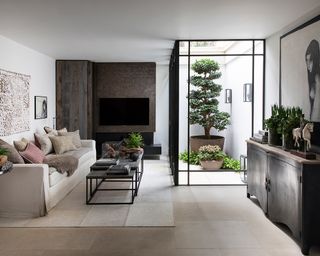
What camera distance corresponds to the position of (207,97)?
28.8 feet

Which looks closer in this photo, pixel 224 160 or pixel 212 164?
pixel 212 164

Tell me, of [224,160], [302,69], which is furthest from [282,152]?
[224,160]

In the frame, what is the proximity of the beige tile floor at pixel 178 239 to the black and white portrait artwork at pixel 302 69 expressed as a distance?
4.76 feet

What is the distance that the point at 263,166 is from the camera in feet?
15.1

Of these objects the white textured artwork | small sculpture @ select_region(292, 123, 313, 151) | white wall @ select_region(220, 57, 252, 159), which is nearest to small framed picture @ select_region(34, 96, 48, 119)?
the white textured artwork

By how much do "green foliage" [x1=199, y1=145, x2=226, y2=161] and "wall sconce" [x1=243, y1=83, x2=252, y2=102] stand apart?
1297 millimetres

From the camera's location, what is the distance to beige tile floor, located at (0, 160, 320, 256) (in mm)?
3439

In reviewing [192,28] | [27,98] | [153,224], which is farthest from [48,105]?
[153,224]

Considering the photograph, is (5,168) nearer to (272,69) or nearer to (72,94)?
(272,69)

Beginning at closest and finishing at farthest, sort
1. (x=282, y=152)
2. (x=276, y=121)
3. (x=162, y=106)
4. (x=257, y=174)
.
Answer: (x=282, y=152)
(x=276, y=121)
(x=257, y=174)
(x=162, y=106)

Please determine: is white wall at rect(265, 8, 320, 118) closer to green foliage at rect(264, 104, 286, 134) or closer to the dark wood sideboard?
green foliage at rect(264, 104, 286, 134)

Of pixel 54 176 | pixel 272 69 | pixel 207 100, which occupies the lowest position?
pixel 54 176

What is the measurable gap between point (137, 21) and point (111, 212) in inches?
98.4

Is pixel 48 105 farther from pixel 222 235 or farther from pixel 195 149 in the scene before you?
pixel 222 235
